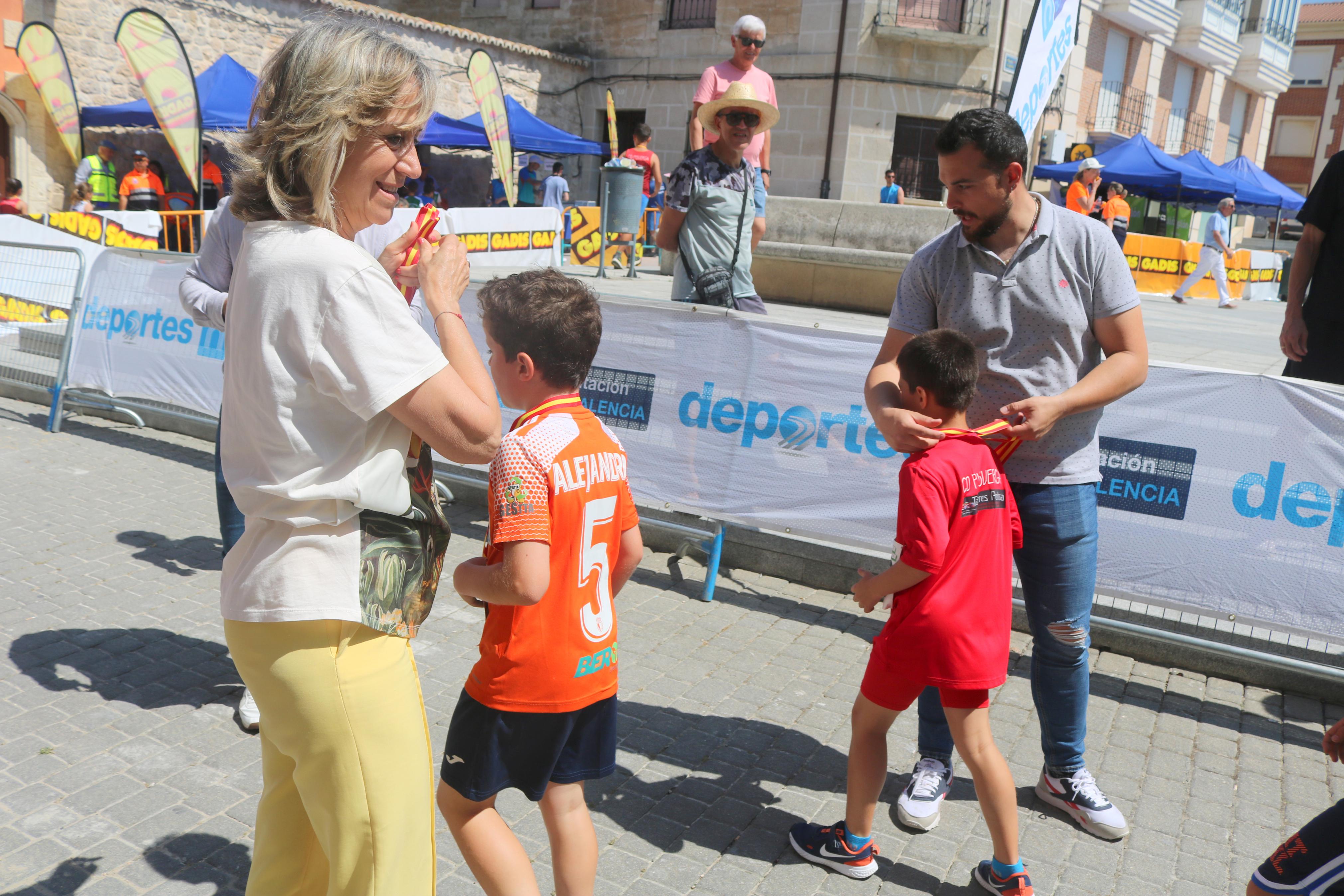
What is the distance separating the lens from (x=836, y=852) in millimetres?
2998

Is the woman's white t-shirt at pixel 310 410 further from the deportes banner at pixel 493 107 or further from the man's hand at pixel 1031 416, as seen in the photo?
the deportes banner at pixel 493 107

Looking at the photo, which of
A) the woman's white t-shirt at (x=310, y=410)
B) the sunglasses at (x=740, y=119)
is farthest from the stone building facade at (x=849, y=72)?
the woman's white t-shirt at (x=310, y=410)

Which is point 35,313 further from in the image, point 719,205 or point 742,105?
point 742,105

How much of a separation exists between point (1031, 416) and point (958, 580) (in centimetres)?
51

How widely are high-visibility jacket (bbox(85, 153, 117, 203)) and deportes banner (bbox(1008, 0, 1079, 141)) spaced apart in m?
16.2

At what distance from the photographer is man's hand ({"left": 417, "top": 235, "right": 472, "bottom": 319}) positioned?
74.0 inches

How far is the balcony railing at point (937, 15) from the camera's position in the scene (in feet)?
81.1

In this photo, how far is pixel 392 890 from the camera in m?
1.82

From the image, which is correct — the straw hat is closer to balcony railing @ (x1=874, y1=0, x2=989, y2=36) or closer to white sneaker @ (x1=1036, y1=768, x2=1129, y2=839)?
white sneaker @ (x1=1036, y1=768, x2=1129, y2=839)

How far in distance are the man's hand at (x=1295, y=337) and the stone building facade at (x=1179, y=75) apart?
84.0 feet

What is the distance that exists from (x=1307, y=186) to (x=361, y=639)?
6359 centimetres

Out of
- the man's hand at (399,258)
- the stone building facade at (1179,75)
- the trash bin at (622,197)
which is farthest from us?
the stone building facade at (1179,75)

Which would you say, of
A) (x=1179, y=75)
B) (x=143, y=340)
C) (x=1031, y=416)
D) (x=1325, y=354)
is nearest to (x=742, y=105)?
(x=1325, y=354)

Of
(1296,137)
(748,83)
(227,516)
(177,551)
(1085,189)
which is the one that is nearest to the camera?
(227,516)
